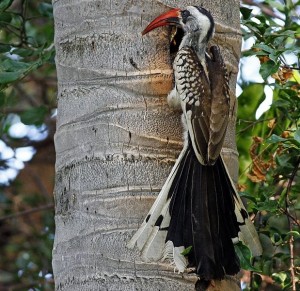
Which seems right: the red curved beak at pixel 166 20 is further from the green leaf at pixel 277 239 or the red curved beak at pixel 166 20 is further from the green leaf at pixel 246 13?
the green leaf at pixel 277 239

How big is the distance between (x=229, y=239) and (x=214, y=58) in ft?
1.90

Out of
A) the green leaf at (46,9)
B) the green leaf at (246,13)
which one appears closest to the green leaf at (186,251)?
the green leaf at (246,13)

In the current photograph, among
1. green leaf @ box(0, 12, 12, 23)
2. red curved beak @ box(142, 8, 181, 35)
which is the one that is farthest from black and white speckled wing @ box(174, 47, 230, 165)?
green leaf @ box(0, 12, 12, 23)

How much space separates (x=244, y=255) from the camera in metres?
2.66

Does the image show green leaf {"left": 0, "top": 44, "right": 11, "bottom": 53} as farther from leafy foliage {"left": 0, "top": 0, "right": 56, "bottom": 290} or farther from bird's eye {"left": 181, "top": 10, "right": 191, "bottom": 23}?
bird's eye {"left": 181, "top": 10, "right": 191, "bottom": 23}

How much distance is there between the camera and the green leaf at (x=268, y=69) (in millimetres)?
2934

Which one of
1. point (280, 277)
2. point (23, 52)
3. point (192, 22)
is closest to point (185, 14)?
point (192, 22)

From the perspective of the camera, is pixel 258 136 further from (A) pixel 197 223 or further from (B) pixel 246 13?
(A) pixel 197 223

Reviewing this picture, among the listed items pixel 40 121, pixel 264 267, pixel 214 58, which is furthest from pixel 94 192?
pixel 40 121

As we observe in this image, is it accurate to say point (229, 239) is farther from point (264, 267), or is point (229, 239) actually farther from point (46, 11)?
point (46, 11)

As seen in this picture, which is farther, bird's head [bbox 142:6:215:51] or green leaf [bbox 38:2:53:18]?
green leaf [bbox 38:2:53:18]

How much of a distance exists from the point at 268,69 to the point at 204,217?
57cm

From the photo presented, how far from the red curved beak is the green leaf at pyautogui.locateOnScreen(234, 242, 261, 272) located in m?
0.68

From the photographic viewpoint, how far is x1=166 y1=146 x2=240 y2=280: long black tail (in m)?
2.60
